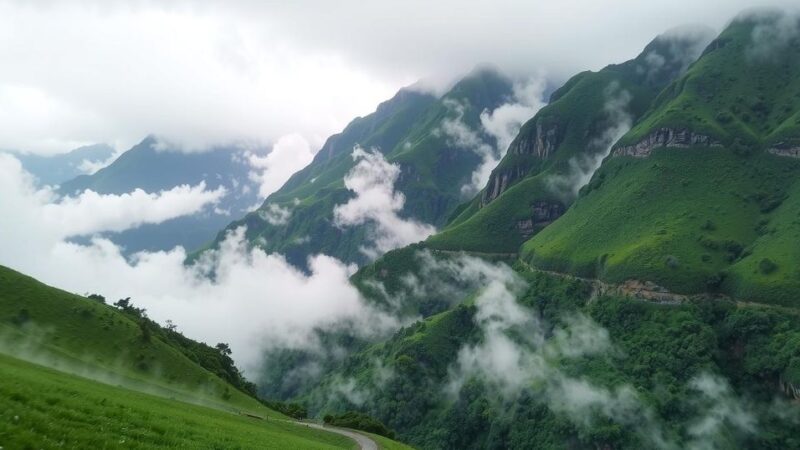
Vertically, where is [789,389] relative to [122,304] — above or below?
below

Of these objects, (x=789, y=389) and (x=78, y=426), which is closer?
(x=78, y=426)

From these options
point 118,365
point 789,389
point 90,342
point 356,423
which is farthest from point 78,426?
point 789,389

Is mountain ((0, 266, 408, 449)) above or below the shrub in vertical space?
above

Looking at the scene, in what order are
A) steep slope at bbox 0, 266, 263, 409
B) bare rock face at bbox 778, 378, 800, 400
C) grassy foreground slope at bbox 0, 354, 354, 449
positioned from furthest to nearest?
1. bare rock face at bbox 778, 378, 800, 400
2. steep slope at bbox 0, 266, 263, 409
3. grassy foreground slope at bbox 0, 354, 354, 449

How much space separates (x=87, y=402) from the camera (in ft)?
95.3

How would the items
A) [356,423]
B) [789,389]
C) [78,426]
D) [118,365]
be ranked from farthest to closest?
[789,389] < [356,423] < [118,365] < [78,426]

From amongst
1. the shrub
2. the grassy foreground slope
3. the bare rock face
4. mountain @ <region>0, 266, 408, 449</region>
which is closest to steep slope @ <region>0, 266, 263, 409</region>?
mountain @ <region>0, 266, 408, 449</region>

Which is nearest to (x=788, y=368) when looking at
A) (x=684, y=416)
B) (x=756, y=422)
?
(x=756, y=422)

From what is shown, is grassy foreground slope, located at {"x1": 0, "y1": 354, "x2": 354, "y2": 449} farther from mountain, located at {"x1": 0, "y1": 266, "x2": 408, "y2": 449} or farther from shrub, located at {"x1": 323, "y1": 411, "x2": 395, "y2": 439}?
shrub, located at {"x1": 323, "y1": 411, "x2": 395, "y2": 439}

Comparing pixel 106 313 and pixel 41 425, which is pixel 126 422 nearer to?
pixel 41 425

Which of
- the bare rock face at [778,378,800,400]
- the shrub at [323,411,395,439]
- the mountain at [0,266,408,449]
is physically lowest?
the bare rock face at [778,378,800,400]

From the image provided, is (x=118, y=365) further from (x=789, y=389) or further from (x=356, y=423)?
(x=789, y=389)

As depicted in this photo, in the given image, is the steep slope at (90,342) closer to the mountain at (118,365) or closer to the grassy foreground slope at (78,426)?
the mountain at (118,365)

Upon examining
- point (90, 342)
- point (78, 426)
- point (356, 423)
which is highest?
point (90, 342)
